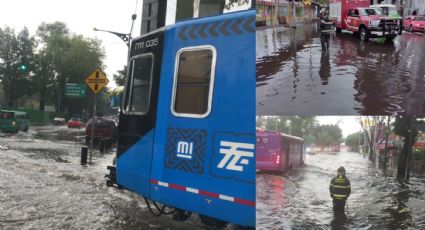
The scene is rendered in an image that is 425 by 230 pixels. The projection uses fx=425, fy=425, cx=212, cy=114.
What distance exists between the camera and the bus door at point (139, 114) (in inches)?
194

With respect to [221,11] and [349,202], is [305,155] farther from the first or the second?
[221,11]

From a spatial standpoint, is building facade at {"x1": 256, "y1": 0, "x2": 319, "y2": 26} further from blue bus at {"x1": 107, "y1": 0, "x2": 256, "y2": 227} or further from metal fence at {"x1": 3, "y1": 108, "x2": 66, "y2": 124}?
metal fence at {"x1": 3, "y1": 108, "x2": 66, "y2": 124}

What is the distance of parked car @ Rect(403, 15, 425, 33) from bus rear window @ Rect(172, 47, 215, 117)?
2.12 m

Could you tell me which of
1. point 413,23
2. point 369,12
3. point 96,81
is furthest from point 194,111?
point 96,81

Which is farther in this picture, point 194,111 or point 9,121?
point 9,121

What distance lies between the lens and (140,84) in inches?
213

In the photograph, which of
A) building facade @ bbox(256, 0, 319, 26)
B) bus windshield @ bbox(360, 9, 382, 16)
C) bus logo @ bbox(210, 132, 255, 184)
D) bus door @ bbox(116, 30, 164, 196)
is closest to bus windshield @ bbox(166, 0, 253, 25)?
bus door @ bbox(116, 30, 164, 196)

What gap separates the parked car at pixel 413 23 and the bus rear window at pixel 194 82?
2116mm

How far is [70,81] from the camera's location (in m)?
67.6

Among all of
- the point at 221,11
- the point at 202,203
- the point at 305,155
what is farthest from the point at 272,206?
the point at 221,11

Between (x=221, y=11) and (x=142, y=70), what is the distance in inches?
69.6

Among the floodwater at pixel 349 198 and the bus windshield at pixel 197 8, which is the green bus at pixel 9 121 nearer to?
the bus windshield at pixel 197 8

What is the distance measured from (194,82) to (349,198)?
241 centimetres

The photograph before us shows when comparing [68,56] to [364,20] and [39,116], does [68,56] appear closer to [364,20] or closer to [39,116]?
[39,116]
